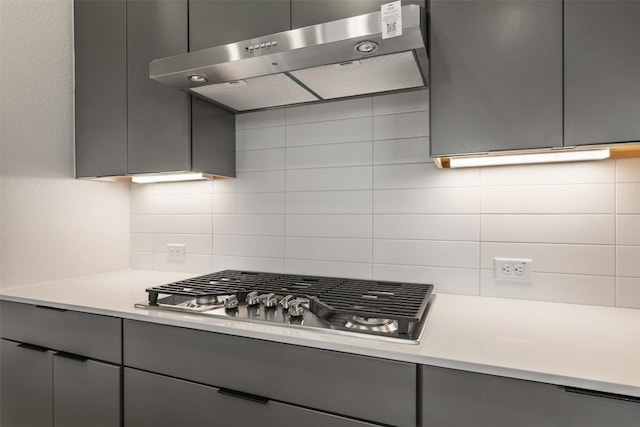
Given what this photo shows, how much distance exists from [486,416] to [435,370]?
145 millimetres

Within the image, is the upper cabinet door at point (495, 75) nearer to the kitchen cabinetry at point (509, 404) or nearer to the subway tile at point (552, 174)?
the subway tile at point (552, 174)

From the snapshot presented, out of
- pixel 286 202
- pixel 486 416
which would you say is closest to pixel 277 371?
pixel 486 416

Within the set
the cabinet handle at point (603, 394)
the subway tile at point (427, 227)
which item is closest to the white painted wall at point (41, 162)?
the subway tile at point (427, 227)

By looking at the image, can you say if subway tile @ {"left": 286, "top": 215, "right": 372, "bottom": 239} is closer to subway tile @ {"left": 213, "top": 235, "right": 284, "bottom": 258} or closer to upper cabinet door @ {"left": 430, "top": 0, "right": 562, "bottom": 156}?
subway tile @ {"left": 213, "top": 235, "right": 284, "bottom": 258}

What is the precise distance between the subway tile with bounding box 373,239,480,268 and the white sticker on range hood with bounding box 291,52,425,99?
652mm

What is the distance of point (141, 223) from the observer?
212cm

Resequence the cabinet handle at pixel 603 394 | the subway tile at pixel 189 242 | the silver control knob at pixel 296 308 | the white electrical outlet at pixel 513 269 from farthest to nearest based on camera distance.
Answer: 1. the subway tile at pixel 189 242
2. the white electrical outlet at pixel 513 269
3. the silver control knob at pixel 296 308
4. the cabinet handle at pixel 603 394

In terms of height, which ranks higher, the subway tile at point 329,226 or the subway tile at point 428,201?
the subway tile at point 428,201

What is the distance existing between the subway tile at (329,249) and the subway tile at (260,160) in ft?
1.25

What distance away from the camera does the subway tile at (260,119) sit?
179cm

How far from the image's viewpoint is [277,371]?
1.02 m

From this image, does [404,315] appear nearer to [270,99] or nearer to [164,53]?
[270,99]

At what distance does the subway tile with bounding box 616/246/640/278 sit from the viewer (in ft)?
4.03

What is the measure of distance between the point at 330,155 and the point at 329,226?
0.33 metres
